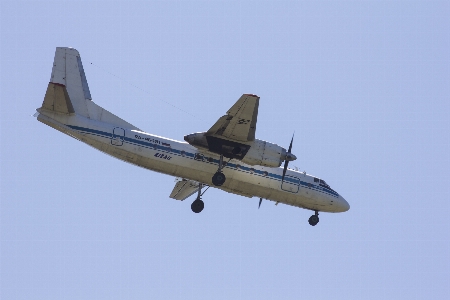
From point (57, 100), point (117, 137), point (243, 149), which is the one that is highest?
point (243, 149)

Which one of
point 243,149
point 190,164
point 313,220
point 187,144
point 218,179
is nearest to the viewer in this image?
point 243,149

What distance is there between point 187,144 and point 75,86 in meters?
6.48

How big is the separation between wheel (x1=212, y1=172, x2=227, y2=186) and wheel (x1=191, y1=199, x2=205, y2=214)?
134 inches

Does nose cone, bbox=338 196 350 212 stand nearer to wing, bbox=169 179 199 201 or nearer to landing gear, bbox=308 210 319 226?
landing gear, bbox=308 210 319 226

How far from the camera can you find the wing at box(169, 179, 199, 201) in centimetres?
4531

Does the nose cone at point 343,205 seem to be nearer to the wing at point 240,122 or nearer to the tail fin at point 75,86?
the wing at point 240,122

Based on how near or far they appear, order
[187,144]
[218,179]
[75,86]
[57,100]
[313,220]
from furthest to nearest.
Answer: [313,220] → [75,86] → [187,144] → [218,179] → [57,100]

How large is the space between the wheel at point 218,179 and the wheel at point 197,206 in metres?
3.40

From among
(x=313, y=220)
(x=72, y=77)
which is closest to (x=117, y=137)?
(x=72, y=77)

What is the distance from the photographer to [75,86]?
39.7 m

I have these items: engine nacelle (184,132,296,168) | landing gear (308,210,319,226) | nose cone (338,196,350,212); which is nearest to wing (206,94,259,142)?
engine nacelle (184,132,296,168)

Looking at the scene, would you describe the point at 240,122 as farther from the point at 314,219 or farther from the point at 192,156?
the point at 314,219

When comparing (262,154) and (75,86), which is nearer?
(262,154)

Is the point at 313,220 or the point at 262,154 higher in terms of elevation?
the point at 262,154
